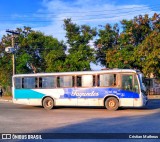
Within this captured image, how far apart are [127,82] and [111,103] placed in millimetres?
1654

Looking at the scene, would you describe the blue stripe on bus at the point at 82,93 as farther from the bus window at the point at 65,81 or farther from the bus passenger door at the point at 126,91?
the bus window at the point at 65,81

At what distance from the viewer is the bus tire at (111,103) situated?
21453 mm

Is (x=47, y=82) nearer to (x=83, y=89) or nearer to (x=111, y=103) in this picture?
(x=83, y=89)

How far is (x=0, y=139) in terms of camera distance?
1065 centimetres

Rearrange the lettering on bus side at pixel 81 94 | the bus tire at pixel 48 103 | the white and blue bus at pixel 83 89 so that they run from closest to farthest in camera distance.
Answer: the white and blue bus at pixel 83 89 → the lettering on bus side at pixel 81 94 → the bus tire at pixel 48 103

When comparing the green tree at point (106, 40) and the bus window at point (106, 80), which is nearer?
the bus window at point (106, 80)

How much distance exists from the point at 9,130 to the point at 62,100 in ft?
34.8

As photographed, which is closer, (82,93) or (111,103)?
(111,103)

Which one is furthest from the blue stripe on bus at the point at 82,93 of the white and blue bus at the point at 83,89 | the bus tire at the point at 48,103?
the bus tire at the point at 48,103

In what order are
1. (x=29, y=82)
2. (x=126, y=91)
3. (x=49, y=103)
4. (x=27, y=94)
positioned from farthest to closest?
(x=29, y=82) < (x=27, y=94) < (x=49, y=103) < (x=126, y=91)

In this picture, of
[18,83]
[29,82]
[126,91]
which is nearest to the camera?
[126,91]

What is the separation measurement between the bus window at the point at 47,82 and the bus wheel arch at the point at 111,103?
3797 millimetres

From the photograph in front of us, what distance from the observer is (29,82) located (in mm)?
24062

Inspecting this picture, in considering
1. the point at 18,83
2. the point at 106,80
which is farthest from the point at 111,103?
the point at 18,83
